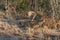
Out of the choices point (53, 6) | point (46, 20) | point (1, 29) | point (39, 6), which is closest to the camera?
point (1, 29)

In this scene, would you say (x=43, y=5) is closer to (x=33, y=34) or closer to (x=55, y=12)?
(x=55, y=12)

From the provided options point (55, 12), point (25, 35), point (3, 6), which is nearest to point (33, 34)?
point (25, 35)

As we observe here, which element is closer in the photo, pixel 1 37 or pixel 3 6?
pixel 1 37

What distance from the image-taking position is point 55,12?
24.9ft

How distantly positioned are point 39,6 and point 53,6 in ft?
4.36

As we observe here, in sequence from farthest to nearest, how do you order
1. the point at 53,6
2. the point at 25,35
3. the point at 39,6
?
the point at 39,6 → the point at 53,6 → the point at 25,35

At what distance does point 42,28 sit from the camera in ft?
21.7

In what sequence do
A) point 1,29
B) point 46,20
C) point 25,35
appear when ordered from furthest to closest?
point 46,20
point 1,29
point 25,35

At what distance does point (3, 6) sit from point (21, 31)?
10.6 ft

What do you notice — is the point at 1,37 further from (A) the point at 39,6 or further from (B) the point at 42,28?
(A) the point at 39,6

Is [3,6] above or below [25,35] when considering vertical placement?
above

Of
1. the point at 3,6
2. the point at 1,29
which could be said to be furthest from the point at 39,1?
the point at 1,29

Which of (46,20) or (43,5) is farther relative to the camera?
(43,5)

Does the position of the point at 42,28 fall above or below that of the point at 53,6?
below
